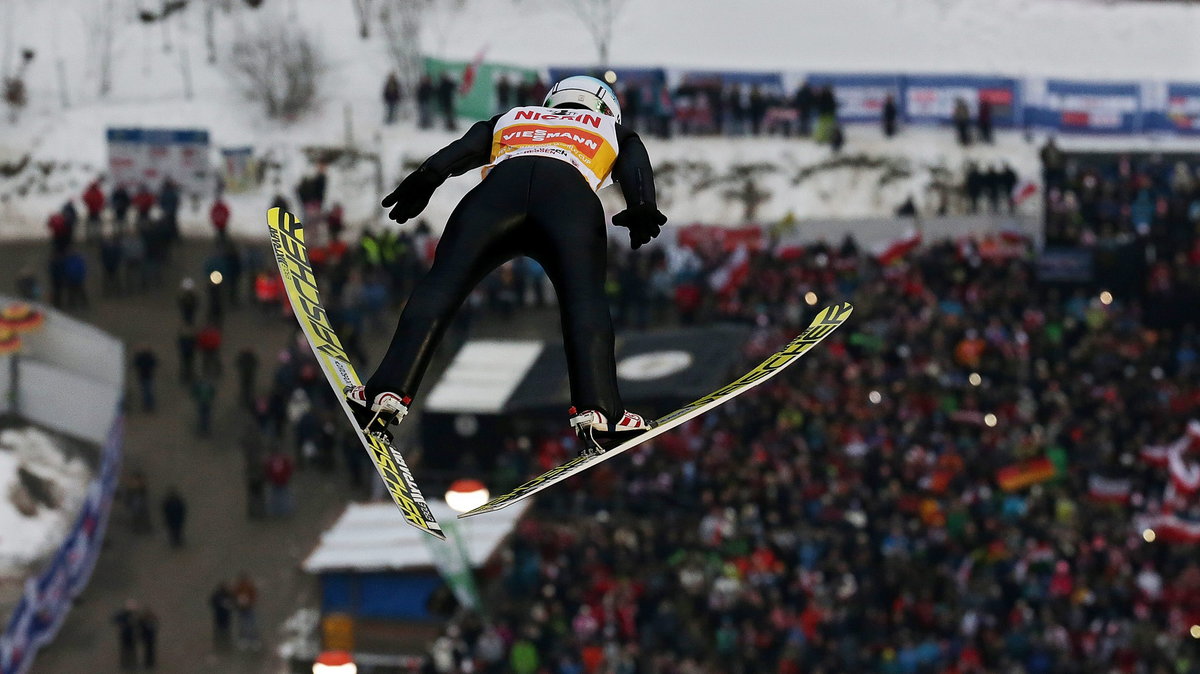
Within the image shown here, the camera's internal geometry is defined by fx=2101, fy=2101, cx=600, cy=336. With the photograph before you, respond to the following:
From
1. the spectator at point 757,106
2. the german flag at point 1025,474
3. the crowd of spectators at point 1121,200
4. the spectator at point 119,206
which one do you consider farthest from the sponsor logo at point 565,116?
the spectator at point 757,106

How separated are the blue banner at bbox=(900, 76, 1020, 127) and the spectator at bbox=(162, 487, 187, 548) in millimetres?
19532

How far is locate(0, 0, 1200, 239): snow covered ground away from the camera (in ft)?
127

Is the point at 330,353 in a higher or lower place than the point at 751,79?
lower

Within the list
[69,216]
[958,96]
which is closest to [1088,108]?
[958,96]

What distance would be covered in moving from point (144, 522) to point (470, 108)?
1492 cm

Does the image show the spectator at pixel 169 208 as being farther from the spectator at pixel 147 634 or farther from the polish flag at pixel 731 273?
the spectator at pixel 147 634

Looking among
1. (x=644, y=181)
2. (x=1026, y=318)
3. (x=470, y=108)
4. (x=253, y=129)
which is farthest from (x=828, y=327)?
(x=253, y=129)

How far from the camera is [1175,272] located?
2998 cm

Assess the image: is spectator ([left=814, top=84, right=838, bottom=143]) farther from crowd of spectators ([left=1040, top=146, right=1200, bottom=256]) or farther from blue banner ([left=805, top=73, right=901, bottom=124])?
crowd of spectators ([left=1040, top=146, right=1200, bottom=256])

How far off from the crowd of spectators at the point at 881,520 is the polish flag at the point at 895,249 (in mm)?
1842

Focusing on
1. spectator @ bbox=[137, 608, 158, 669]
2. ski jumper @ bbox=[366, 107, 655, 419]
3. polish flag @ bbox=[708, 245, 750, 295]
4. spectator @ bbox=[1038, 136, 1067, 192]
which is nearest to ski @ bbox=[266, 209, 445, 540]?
ski jumper @ bbox=[366, 107, 655, 419]

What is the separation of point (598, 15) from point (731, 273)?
20342 mm

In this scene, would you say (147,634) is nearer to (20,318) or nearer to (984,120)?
(20,318)

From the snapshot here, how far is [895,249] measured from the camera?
31.2m
